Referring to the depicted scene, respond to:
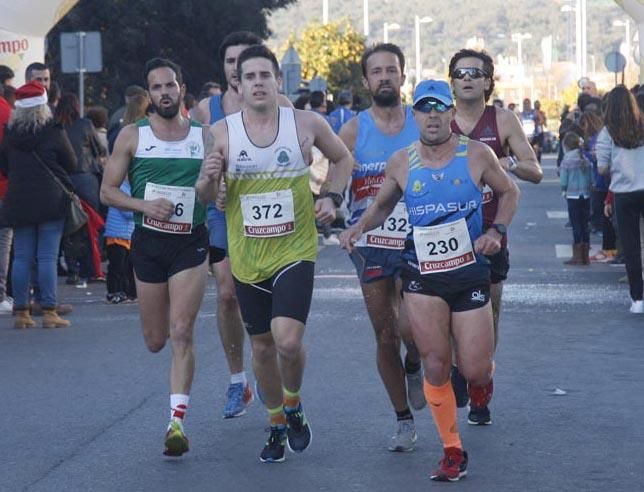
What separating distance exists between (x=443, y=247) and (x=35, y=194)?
689cm

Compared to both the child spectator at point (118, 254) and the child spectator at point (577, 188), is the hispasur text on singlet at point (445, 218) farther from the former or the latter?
the child spectator at point (577, 188)

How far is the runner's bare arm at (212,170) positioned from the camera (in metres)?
7.81

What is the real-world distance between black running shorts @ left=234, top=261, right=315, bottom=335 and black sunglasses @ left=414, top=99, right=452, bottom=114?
0.94 metres

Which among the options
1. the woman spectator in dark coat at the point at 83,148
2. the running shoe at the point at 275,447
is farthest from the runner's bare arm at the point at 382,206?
the woman spectator in dark coat at the point at 83,148

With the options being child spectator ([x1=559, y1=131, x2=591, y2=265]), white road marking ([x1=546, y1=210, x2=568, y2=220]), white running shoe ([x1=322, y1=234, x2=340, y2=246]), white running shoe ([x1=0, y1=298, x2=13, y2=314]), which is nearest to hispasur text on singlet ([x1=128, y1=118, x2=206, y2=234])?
white running shoe ([x1=0, y1=298, x2=13, y2=314])

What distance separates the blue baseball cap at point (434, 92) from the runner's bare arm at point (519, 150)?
1.05m

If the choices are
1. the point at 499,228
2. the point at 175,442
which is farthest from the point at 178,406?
the point at 499,228

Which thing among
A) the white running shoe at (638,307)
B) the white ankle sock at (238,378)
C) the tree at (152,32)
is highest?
the tree at (152,32)

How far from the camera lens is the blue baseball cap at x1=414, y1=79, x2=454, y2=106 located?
7590mm

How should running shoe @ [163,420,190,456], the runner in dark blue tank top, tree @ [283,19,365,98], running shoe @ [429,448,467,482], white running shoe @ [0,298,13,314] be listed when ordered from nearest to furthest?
running shoe @ [429,448,467,482], running shoe @ [163,420,190,456], the runner in dark blue tank top, white running shoe @ [0,298,13,314], tree @ [283,19,365,98]

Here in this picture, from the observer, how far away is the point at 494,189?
777 cm

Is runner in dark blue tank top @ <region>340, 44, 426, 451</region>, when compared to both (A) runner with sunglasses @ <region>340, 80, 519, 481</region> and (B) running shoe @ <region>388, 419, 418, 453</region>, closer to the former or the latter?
(B) running shoe @ <region>388, 419, 418, 453</region>

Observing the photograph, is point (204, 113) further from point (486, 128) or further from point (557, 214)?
point (557, 214)

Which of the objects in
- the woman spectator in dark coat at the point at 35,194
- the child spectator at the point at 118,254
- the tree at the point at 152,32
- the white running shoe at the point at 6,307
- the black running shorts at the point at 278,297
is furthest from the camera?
the tree at the point at 152,32
